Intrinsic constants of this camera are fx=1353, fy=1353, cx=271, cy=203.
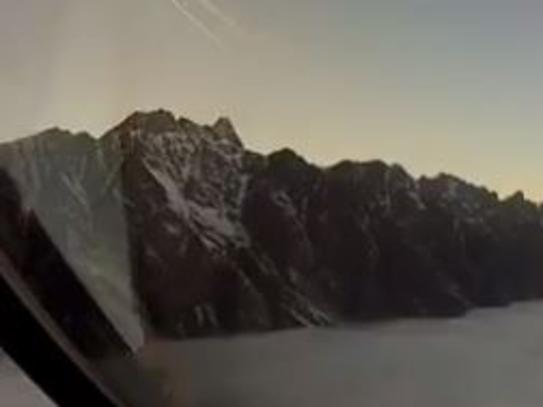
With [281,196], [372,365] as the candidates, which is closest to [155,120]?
[281,196]

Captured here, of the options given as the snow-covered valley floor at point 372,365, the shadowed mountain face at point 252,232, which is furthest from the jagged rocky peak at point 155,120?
the snow-covered valley floor at point 372,365

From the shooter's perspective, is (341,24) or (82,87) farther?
(82,87)

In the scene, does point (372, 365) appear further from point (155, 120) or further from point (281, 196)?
point (155, 120)

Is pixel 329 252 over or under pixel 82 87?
under

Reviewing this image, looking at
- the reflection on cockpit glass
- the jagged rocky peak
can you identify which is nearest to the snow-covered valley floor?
the reflection on cockpit glass

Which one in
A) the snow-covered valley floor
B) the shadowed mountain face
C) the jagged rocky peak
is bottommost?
the snow-covered valley floor

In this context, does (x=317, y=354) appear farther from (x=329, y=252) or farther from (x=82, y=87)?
(x=82, y=87)

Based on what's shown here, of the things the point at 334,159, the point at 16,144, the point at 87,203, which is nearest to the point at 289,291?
the point at 334,159

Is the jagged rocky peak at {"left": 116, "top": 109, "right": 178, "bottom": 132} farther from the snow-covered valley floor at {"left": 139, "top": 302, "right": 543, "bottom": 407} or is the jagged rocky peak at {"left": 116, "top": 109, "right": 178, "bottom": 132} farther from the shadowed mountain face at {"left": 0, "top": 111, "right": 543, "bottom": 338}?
the snow-covered valley floor at {"left": 139, "top": 302, "right": 543, "bottom": 407}
